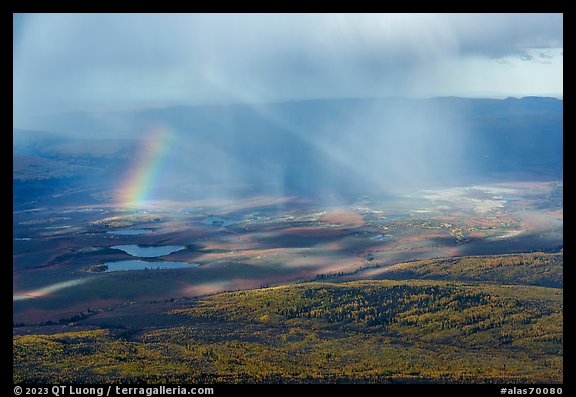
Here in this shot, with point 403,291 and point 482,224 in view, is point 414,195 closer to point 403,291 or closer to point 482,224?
point 482,224

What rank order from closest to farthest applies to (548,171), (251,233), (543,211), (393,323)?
(393,323) < (251,233) < (543,211) < (548,171)

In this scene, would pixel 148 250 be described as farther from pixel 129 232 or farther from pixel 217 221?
pixel 217 221

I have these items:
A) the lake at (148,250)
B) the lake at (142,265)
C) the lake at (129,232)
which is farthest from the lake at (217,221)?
the lake at (142,265)

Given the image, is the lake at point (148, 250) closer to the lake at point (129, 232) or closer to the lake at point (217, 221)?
the lake at point (129, 232)

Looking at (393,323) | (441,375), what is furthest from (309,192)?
(441,375)

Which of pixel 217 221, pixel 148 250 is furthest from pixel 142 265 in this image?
pixel 217 221
